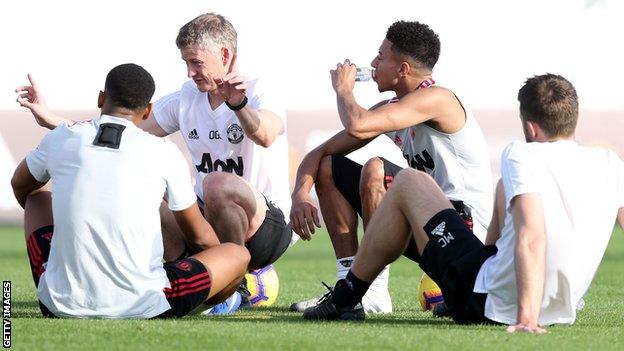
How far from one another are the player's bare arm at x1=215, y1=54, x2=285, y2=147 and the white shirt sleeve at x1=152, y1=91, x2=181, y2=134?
60 cm

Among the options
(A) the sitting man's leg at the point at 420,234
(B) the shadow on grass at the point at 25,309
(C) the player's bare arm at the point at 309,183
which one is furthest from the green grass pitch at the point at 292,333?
(C) the player's bare arm at the point at 309,183

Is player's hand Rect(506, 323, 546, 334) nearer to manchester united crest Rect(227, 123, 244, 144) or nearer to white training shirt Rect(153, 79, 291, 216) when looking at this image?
white training shirt Rect(153, 79, 291, 216)

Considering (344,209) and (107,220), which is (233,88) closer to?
(344,209)

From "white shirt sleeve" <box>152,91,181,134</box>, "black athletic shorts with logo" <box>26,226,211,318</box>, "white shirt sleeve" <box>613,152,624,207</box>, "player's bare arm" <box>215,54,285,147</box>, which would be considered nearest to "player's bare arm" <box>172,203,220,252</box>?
"black athletic shorts with logo" <box>26,226,211,318</box>

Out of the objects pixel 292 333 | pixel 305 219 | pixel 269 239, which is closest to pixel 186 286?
pixel 292 333

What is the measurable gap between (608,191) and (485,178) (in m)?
1.59

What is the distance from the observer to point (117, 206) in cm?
618

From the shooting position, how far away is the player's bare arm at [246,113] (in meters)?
7.17

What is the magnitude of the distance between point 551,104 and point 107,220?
2037 millimetres

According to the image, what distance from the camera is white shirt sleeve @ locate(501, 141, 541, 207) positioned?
5773 millimetres

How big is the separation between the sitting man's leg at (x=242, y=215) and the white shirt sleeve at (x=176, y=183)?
3.17 ft

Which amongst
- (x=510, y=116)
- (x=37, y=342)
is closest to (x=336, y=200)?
(x=37, y=342)

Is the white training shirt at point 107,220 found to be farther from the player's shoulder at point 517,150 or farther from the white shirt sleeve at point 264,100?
the white shirt sleeve at point 264,100

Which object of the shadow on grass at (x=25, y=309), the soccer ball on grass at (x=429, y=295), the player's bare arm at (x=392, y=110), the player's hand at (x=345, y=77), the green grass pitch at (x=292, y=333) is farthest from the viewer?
the soccer ball on grass at (x=429, y=295)
